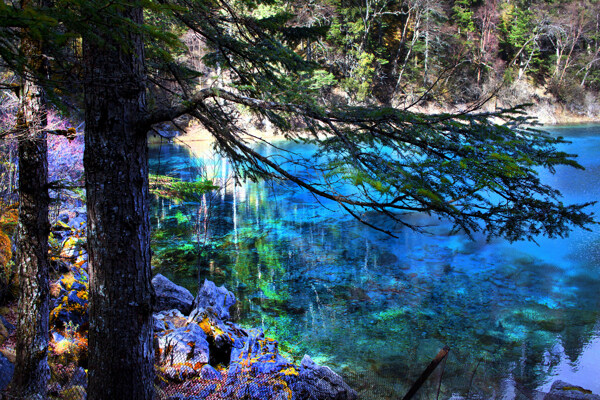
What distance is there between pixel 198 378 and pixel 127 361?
2111 millimetres

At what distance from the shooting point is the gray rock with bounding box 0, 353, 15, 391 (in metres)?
3.89

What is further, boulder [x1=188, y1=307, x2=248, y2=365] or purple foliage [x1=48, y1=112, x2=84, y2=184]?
purple foliage [x1=48, y1=112, x2=84, y2=184]

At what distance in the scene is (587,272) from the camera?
902 cm

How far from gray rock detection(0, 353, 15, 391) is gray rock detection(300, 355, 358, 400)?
3.14m

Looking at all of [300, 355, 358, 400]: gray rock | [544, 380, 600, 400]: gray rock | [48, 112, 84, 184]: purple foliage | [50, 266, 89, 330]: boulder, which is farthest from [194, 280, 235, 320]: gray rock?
[544, 380, 600, 400]: gray rock

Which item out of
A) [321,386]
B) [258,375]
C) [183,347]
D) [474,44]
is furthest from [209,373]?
[474,44]

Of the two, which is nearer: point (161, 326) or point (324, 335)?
point (161, 326)

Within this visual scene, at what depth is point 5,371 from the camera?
3.99 metres

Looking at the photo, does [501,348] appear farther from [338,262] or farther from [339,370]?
[338,262]

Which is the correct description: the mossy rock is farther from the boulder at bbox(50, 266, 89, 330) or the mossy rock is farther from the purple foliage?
the purple foliage

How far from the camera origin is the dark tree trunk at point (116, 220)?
2.62 meters

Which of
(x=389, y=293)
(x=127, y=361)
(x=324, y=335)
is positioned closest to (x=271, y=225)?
(x=389, y=293)

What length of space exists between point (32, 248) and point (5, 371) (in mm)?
1455

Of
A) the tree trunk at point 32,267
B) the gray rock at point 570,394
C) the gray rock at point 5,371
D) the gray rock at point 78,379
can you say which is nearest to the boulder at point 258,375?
the gray rock at point 78,379
